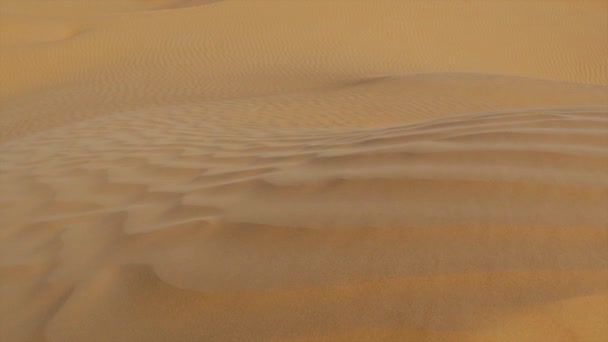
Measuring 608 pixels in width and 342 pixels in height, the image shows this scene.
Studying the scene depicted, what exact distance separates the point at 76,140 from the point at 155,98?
588 cm

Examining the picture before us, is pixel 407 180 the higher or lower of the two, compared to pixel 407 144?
lower

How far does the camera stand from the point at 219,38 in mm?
14953

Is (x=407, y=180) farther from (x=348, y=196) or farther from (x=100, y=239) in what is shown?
(x=100, y=239)

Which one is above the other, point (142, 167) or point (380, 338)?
point (142, 167)

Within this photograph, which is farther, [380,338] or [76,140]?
[76,140]

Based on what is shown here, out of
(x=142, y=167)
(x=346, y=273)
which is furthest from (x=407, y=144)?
(x=142, y=167)

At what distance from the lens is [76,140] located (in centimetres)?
472

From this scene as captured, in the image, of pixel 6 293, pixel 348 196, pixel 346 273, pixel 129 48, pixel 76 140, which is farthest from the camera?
pixel 129 48

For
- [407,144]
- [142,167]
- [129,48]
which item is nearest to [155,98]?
[129,48]

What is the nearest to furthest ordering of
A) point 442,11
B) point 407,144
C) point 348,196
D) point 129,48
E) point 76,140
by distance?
1. point 348,196
2. point 407,144
3. point 76,140
4. point 129,48
5. point 442,11

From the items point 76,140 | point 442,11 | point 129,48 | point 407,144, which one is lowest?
point 407,144

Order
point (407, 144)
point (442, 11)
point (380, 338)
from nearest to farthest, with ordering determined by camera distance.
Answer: point (380, 338)
point (407, 144)
point (442, 11)

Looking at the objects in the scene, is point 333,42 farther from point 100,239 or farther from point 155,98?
point 100,239

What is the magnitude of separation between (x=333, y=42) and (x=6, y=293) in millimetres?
13398
